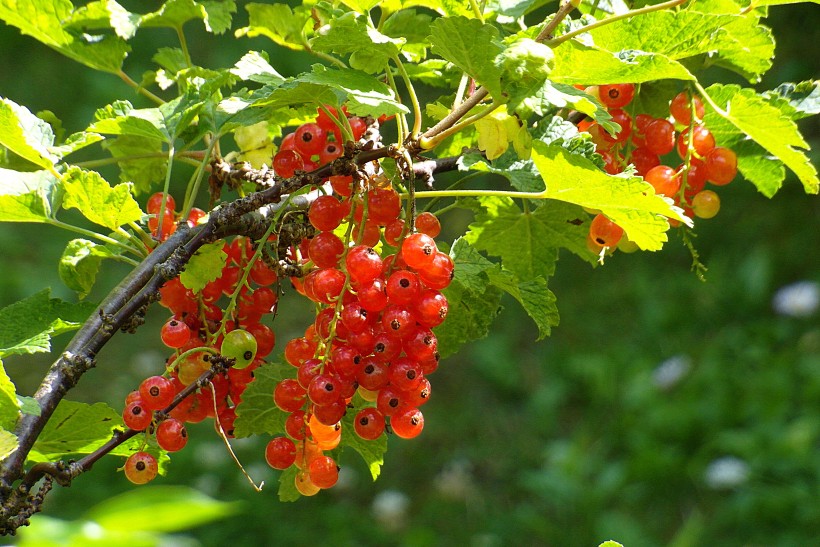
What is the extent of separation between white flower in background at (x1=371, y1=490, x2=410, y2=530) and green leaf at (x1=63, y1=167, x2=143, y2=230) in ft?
7.83

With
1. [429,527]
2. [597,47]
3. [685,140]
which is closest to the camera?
[597,47]

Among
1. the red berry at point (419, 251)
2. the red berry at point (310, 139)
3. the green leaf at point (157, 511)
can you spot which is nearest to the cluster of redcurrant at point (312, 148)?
the red berry at point (310, 139)

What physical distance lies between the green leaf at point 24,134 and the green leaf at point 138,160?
19 cm

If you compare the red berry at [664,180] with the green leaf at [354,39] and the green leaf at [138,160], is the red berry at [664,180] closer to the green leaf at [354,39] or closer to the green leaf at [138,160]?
the green leaf at [354,39]

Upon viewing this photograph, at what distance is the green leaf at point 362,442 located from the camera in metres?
1.03

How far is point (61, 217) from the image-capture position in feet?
14.3

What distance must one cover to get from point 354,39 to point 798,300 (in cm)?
298

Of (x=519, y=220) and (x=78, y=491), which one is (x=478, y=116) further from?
(x=78, y=491)

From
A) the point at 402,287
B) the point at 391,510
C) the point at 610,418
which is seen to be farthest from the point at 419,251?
the point at 610,418

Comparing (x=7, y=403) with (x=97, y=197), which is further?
(x=97, y=197)

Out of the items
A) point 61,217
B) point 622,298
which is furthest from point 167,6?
point 61,217

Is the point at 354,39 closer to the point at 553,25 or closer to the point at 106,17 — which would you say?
the point at 553,25

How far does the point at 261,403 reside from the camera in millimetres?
1001

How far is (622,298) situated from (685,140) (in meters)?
2.62
